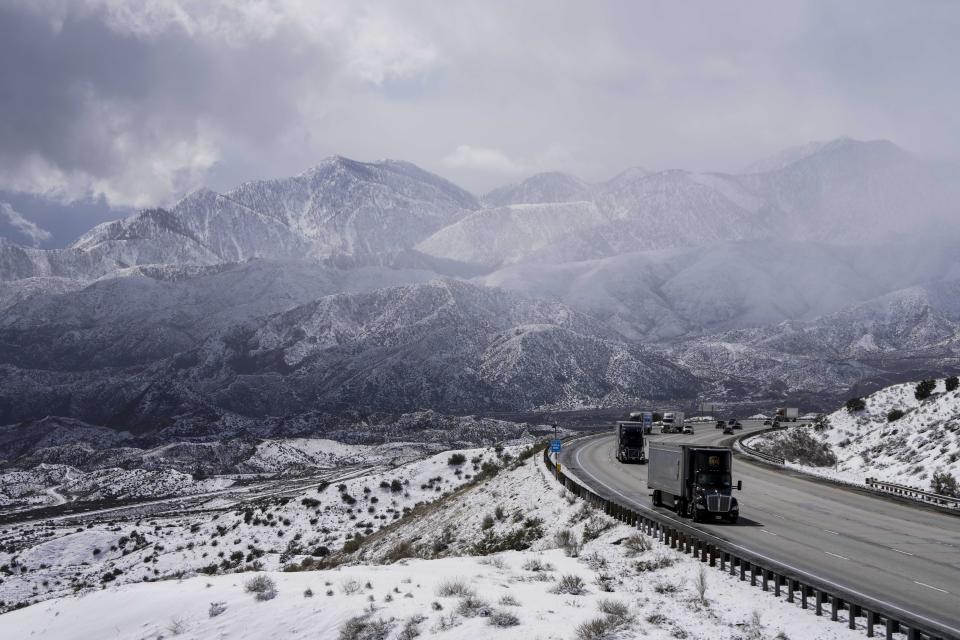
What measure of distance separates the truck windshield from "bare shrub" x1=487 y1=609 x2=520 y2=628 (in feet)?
47.8

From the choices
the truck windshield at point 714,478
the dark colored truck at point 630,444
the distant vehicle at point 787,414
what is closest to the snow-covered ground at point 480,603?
the truck windshield at point 714,478

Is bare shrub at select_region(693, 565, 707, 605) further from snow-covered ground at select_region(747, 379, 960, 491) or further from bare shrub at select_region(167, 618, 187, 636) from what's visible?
snow-covered ground at select_region(747, 379, 960, 491)

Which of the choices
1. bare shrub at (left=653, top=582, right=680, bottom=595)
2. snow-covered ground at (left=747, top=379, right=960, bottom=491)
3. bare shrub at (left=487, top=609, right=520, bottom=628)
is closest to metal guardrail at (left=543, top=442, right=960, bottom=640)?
bare shrub at (left=653, top=582, right=680, bottom=595)

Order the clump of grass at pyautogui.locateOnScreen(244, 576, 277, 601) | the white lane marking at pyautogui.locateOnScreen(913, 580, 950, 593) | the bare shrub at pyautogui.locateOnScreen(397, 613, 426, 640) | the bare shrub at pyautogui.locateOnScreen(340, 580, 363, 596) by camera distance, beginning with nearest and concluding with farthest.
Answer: the bare shrub at pyautogui.locateOnScreen(397, 613, 426, 640) → the white lane marking at pyautogui.locateOnScreen(913, 580, 950, 593) → the bare shrub at pyautogui.locateOnScreen(340, 580, 363, 596) → the clump of grass at pyautogui.locateOnScreen(244, 576, 277, 601)

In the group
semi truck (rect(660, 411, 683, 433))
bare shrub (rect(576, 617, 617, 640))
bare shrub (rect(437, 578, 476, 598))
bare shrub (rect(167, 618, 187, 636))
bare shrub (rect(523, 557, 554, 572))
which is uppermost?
bare shrub (rect(576, 617, 617, 640))

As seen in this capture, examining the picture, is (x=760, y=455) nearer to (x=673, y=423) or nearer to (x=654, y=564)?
(x=673, y=423)

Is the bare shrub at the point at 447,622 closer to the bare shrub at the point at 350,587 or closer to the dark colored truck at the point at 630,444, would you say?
the bare shrub at the point at 350,587

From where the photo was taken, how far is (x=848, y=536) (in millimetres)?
27719

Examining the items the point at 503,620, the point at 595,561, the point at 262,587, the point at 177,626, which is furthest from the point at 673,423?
the point at 503,620

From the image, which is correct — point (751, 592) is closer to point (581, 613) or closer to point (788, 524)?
point (581, 613)

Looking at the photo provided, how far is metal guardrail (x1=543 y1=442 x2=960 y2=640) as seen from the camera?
1612cm

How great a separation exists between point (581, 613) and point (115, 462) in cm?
17792

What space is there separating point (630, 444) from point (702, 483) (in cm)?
2644

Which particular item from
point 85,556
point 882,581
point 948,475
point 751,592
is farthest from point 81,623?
point 85,556
